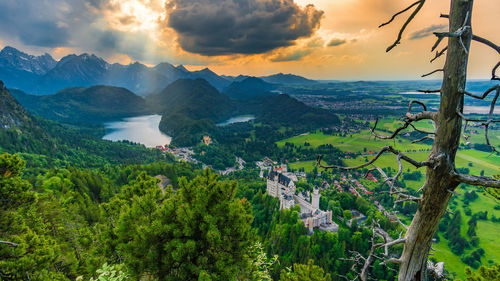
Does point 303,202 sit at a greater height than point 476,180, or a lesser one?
lesser

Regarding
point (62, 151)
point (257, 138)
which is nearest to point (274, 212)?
point (62, 151)

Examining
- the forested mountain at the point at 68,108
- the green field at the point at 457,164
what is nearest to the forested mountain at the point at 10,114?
the forested mountain at the point at 68,108

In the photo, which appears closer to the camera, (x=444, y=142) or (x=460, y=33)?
(x=460, y=33)

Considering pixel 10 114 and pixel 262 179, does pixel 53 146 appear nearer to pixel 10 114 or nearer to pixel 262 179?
pixel 10 114

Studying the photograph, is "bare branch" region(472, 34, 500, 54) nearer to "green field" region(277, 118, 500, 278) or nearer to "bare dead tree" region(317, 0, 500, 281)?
"bare dead tree" region(317, 0, 500, 281)

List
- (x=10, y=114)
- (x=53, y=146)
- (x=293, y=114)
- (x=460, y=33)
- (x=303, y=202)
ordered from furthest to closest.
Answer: (x=293, y=114) → (x=10, y=114) → (x=53, y=146) → (x=303, y=202) → (x=460, y=33)

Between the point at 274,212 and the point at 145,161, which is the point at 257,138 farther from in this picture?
the point at 274,212

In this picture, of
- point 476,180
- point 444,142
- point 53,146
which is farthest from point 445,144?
point 53,146
